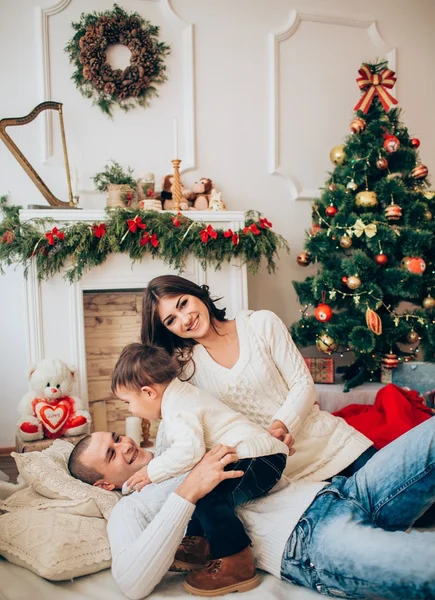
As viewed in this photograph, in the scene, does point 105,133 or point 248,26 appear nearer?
point 105,133

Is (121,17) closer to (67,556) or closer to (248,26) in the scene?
(248,26)

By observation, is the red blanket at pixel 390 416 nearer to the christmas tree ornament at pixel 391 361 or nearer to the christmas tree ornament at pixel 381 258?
the christmas tree ornament at pixel 391 361

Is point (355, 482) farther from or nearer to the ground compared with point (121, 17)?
nearer to the ground

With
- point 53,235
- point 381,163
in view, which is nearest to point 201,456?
point 53,235

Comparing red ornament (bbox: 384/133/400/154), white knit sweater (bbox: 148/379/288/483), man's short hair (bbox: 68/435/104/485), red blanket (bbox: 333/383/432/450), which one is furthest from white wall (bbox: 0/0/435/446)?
white knit sweater (bbox: 148/379/288/483)

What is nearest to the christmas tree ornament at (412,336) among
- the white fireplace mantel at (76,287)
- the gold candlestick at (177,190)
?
the white fireplace mantel at (76,287)

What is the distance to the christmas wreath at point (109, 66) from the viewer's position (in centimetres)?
315

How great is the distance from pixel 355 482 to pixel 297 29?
3.05 m

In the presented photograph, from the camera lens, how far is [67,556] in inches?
58.4

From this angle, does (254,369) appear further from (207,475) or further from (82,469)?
(82,469)

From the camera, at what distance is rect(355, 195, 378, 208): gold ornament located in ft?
9.71

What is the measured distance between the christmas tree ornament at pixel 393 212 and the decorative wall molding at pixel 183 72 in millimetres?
1181

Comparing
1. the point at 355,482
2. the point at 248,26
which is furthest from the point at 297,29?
the point at 355,482

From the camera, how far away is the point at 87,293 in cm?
307
